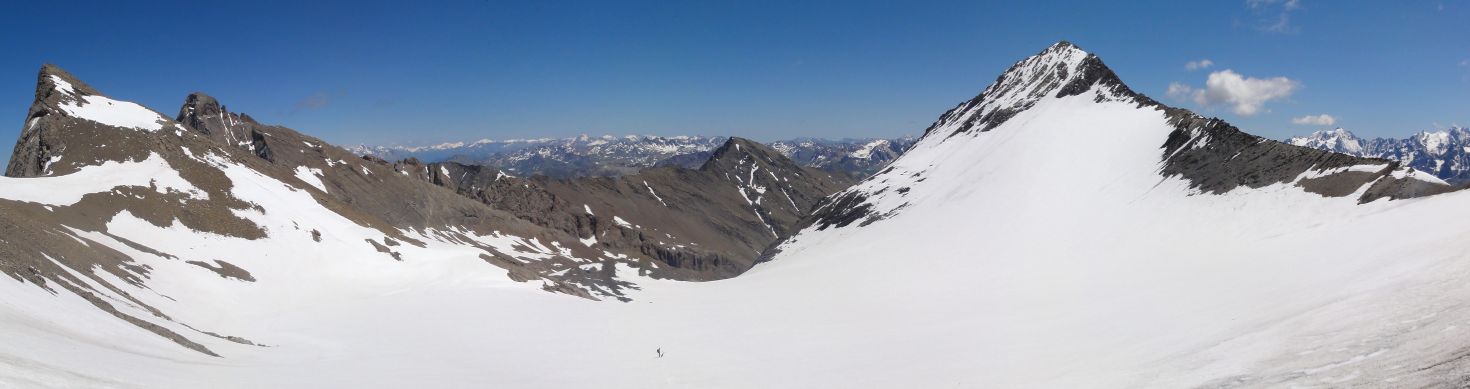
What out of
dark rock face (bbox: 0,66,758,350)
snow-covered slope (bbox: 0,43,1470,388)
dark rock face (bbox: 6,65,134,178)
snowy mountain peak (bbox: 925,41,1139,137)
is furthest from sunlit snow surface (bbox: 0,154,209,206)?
snowy mountain peak (bbox: 925,41,1139,137)

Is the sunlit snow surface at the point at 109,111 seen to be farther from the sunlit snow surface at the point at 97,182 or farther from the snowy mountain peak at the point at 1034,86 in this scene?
the snowy mountain peak at the point at 1034,86

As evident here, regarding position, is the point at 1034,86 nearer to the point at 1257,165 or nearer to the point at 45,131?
the point at 1257,165

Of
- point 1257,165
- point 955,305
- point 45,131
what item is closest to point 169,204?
point 45,131

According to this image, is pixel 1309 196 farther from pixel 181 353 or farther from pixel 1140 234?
pixel 181 353

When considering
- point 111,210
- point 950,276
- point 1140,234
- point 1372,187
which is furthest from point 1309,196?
point 111,210

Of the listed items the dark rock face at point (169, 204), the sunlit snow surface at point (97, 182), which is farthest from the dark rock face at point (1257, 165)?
the sunlit snow surface at point (97, 182)

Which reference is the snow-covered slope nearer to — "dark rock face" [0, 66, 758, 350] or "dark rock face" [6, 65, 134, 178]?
"dark rock face" [0, 66, 758, 350]
